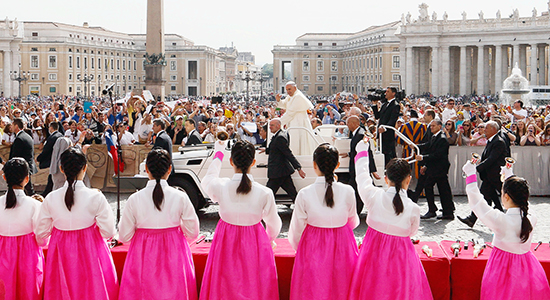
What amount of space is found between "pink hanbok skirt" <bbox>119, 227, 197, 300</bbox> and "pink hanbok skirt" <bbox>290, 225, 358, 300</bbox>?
2.93 feet

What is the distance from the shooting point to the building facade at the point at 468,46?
68.2 m

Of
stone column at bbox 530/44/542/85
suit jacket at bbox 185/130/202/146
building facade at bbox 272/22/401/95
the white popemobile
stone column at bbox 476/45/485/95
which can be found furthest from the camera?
building facade at bbox 272/22/401/95

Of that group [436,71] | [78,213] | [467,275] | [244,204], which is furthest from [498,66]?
[78,213]

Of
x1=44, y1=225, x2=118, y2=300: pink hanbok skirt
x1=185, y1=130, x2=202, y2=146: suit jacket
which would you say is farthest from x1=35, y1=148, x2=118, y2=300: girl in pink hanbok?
x1=185, y1=130, x2=202, y2=146: suit jacket

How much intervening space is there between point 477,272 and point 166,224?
8.48 feet

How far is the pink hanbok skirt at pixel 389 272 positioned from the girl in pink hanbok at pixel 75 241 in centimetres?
194

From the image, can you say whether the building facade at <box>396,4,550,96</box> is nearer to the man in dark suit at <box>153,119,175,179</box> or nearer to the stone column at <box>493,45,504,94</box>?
the stone column at <box>493,45,504,94</box>

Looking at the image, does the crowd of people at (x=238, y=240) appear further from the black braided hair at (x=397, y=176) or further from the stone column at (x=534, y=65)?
the stone column at (x=534, y=65)

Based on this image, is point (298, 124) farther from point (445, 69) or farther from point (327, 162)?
point (445, 69)

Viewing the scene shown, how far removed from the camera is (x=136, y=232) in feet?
15.9

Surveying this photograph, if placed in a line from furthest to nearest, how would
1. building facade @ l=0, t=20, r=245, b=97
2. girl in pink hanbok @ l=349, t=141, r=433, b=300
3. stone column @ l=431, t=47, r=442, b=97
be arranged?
building facade @ l=0, t=20, r=245, b=97 → stone column @ l=431, t=47, r=442, b=97 → girl in pink hanbok @ l=349, t=141, r=433, b=300

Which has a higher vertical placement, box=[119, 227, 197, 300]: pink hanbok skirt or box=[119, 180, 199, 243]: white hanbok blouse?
box=[119, 180, 199, 243]: white hanbok blouse

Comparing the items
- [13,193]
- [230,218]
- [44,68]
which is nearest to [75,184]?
[13,193]

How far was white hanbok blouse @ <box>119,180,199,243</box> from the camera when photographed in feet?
15.6
